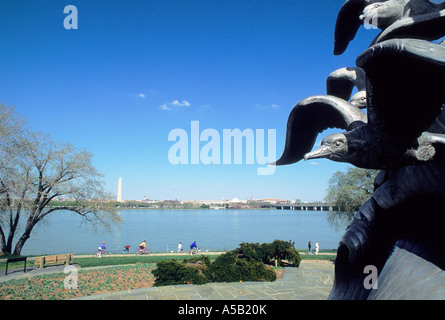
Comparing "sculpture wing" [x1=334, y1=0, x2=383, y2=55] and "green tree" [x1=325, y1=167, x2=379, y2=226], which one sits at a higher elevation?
"sculpture wing" [x1=334, y1=0, x2=383, y2=55]

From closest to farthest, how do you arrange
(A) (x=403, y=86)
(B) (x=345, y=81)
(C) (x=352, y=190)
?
(A) (x=403, y=86) < (B) (x=345, y=81) < (C) (x=352, y=190)

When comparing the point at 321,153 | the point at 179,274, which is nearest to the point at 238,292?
the point at 179,274

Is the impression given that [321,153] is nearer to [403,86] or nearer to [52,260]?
[403,86]

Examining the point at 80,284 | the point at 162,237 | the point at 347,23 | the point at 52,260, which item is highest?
the point at 347,23

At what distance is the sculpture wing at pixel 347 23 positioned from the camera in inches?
128

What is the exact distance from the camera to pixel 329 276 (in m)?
12.4

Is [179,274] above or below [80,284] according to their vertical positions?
above

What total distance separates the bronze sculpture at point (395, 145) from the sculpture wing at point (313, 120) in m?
0.01

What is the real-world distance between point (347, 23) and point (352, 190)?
22.8 m

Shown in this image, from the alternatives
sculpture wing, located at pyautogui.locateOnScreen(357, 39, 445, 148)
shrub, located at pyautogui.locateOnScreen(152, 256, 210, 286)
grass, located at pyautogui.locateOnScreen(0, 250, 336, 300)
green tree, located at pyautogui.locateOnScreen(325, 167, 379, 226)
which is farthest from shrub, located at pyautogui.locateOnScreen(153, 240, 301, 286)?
green tree, located at pyautogui.locateOnScreen(325, 167, 379, 226)

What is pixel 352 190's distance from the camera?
2369 centimetres

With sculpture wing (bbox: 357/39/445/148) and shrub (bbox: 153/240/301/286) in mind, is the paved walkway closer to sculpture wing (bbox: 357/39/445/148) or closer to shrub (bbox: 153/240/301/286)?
shrub (bbox: 153/240/301/286)

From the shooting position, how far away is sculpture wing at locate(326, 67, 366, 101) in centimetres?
343

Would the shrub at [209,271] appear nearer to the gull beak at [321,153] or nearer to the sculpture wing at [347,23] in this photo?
the gull beak at [321,153]
